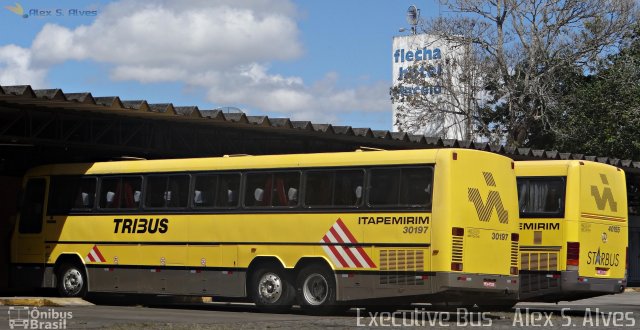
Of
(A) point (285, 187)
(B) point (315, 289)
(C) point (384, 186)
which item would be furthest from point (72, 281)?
(C) point (384, 186)

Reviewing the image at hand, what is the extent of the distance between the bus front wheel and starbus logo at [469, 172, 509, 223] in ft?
9.23

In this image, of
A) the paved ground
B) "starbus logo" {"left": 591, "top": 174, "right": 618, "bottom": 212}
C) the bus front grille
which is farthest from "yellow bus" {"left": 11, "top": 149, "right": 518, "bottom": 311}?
"starbus logo" {"left": 591, "top": 174, "right": 618, "bottom": 212}

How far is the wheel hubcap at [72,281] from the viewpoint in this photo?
955 inches

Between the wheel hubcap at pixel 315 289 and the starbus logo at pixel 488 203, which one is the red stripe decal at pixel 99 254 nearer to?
the wheel hubcap at pixel 315 289

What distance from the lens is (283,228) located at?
2145 cm

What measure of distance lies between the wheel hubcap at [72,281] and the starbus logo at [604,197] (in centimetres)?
1030

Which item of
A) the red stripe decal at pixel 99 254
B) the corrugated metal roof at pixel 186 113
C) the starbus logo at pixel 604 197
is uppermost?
the corrugated metal roof at pixel 186 113

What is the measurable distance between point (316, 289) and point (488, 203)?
3.37 m

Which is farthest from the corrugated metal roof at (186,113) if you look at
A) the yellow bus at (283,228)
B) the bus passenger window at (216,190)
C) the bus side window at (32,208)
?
the bus passenger window at (216,190)

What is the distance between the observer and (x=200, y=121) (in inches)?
Result: 1029

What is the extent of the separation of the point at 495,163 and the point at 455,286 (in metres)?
2.49

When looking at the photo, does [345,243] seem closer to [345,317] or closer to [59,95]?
[345,317]

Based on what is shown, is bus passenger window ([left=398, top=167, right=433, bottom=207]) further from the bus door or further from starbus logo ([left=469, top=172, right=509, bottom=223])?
the bus door

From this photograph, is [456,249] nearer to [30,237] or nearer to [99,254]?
[99,254]
